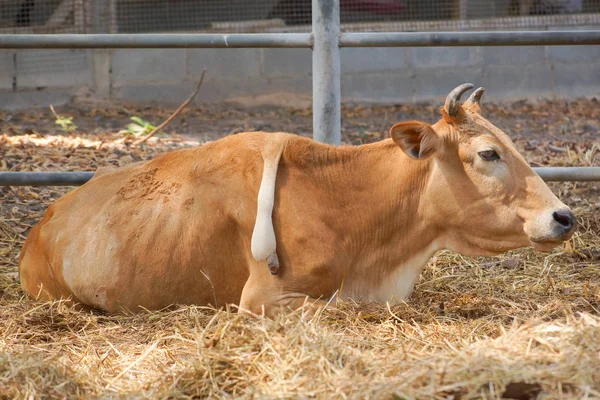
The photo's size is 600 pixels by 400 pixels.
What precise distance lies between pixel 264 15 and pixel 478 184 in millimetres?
7102

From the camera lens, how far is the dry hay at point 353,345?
3.05 metres

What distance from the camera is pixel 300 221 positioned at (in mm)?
4285

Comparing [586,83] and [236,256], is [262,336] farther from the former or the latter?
[586,83]

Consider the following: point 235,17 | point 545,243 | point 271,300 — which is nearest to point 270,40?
point 271,300

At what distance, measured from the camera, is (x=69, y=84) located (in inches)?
418

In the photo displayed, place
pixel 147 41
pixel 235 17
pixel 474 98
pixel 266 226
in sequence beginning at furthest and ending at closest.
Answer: pixel 235 17 < pixel 147 41 < pixel 474 98 < pixel 266 226

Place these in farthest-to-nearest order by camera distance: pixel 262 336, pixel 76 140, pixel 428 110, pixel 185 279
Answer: pixel 428 110
pixel 76 140
pixel 185 279
pixel 262 336

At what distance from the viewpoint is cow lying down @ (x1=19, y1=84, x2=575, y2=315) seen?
427 centimetres

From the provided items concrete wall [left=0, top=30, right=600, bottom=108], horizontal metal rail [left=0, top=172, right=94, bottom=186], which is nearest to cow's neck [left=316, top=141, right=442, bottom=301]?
horizontal metal rail [left=0, top=172, right=94, bottom=186]

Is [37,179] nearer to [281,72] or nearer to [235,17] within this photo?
[281,72]

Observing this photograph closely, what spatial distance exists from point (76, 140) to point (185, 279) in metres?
4.18

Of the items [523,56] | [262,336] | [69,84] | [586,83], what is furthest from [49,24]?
[262,336]

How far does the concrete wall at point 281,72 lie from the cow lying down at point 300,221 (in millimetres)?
6182

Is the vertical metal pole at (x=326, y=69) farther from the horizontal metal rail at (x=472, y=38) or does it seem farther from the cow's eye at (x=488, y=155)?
the cow's eye at (x=488, y=155)
